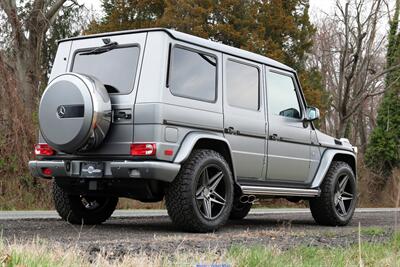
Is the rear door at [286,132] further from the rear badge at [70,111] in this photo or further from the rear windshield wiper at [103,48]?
the rear badge at [70,111]

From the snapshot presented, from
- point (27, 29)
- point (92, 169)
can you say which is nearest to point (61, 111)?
point (92, 169)

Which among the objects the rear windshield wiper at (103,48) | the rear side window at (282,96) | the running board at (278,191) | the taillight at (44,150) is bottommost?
the running board at (278,191)

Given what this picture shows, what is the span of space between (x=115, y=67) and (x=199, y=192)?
168 cm

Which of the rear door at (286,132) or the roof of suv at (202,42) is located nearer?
the roof of suv at (202,42)

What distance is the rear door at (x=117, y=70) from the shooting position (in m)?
7.12

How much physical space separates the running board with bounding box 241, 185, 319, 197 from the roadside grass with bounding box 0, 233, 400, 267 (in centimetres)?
259

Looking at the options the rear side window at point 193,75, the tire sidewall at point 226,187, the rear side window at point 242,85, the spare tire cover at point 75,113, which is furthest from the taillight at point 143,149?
the rear side window at point 242,85

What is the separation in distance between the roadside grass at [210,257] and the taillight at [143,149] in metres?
2.13

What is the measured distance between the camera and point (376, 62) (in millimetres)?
36469

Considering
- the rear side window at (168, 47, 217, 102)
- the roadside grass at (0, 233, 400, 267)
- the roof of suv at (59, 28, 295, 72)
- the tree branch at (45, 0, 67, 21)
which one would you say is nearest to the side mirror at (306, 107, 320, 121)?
the roof of suv at (59, 28, 295, 72)

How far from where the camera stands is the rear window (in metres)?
7.32

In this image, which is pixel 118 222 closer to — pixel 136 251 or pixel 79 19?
pixel 136 251

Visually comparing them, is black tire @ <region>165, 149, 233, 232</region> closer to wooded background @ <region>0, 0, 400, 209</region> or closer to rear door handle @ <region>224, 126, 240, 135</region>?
rear door handle @ <region>224, 126, 240, 135</region>

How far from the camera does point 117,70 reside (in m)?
7.47
